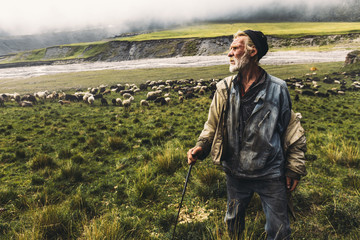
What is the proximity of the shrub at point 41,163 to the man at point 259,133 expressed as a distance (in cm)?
626

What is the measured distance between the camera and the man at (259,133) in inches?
81.4

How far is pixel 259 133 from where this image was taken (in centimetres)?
208

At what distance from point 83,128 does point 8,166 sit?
4.52 meters

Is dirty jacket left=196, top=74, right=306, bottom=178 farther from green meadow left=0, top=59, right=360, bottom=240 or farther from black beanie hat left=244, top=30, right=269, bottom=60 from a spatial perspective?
green meadow left=0, top=59, right=360, bottom=240

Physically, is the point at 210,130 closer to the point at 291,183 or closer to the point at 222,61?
the point at 291,183

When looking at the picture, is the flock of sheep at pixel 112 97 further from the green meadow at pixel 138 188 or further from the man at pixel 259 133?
the man at pixel 259 133

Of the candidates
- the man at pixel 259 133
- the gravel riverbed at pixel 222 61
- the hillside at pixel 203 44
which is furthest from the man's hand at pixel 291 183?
the hillside at pixel 203 44

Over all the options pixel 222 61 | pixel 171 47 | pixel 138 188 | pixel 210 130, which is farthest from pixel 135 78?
pixel 171 47

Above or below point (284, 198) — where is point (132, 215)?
below

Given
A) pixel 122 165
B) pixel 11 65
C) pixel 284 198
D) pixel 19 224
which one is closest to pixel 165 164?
pixel 122 165

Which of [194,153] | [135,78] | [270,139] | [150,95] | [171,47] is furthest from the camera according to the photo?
[171,47]

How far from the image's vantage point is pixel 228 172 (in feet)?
7.96

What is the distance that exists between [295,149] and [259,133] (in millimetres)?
420

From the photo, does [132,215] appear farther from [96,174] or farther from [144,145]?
[144,145]
